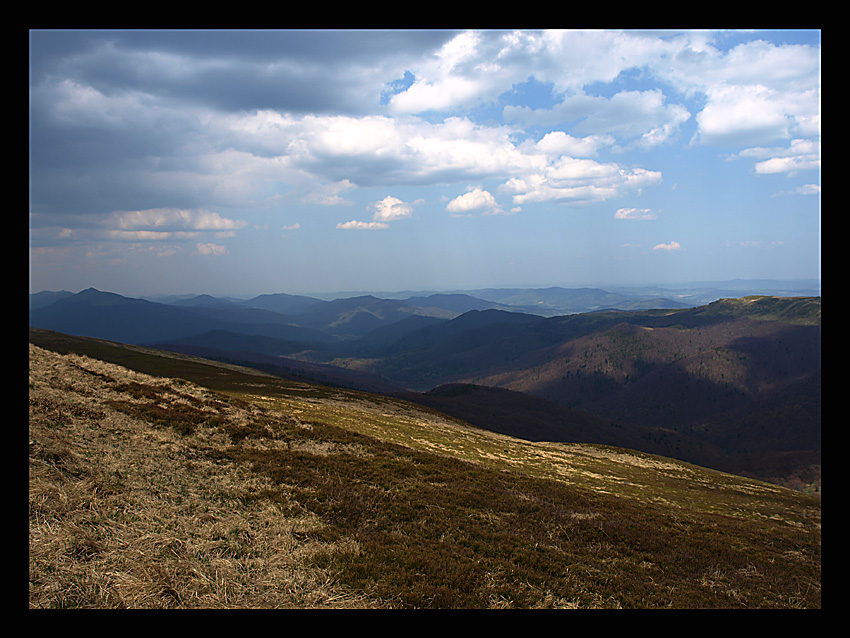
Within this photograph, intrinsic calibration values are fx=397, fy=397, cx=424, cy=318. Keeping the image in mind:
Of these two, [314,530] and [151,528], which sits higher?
[151,528]

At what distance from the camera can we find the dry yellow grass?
10.2m

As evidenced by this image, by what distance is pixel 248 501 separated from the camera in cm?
1788

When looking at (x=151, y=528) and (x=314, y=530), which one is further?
(x=314, y=530)

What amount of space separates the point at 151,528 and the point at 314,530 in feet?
18.2

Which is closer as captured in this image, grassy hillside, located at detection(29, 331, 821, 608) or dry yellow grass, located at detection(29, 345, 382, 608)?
dry yellow grass, located at detection(29, 345, 382, 608)

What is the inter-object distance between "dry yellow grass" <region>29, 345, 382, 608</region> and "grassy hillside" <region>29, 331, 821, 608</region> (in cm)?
6

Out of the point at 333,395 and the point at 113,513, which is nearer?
the point at 113,513

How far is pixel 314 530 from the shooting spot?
15672 millimetres

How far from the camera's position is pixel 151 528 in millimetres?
13539
